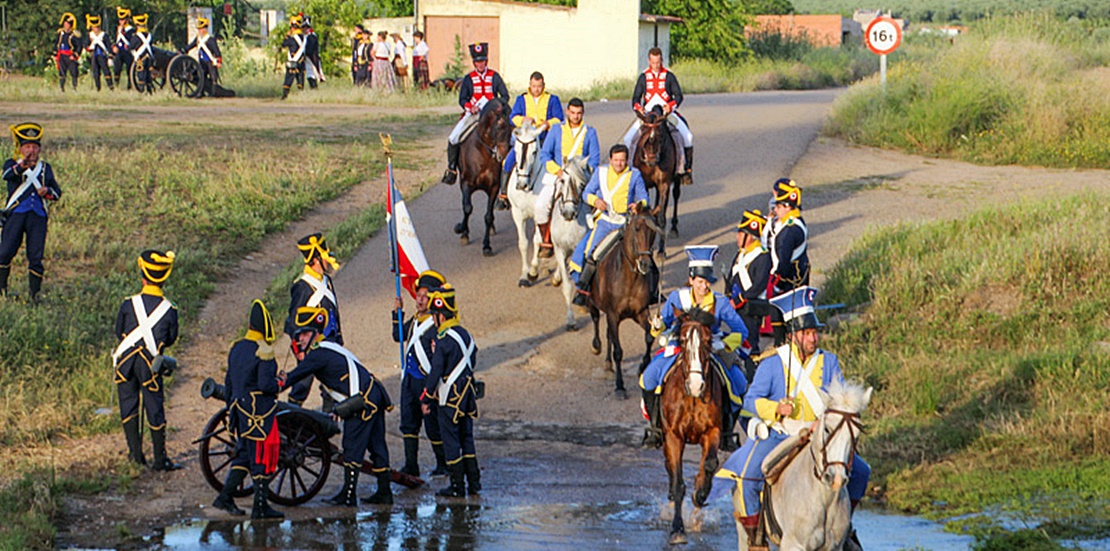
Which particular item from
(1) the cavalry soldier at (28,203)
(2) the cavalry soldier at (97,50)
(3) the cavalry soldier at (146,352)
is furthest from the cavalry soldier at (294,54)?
(3) the cavalry soldier at (146,352)

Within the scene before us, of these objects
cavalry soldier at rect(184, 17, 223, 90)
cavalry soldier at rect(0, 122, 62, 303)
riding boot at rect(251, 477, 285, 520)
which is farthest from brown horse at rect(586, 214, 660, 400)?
cavalry soldier at rect(184, 17, 223, 90)

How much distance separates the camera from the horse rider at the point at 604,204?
15053 mm

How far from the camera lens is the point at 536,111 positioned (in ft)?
62.2

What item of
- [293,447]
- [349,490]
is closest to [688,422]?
[349,490]

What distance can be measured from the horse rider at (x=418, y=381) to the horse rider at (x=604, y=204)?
3478mm

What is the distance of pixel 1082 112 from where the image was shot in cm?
2625

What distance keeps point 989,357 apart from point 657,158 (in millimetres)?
5689

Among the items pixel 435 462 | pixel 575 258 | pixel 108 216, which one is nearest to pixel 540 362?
pixel 575 258

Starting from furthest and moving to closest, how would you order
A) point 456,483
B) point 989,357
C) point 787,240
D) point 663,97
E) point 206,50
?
point 206,50 → point 663,97 → point 989,357 → point 787,240 → point 456,483

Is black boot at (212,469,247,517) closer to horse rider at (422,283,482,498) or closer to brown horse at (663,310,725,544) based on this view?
horse rider at (422,283,482,498)

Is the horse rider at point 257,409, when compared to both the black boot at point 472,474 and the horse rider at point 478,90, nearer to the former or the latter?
the black boot at point 472,474

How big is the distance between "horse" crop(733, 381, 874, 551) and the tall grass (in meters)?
18.9

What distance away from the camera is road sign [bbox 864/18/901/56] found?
27.0m

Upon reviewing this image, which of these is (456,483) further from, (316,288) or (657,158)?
(657,158)
